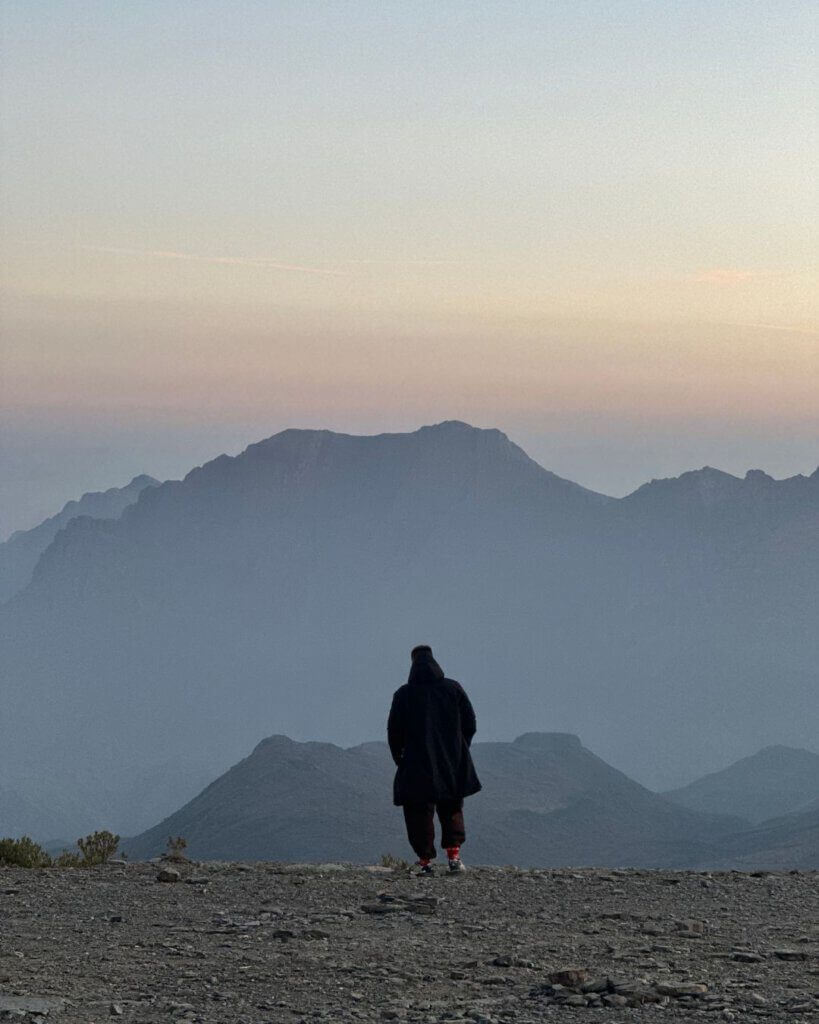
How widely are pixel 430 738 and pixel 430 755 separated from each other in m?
0.18

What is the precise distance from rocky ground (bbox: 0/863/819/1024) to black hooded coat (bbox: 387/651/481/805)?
2.83 ft

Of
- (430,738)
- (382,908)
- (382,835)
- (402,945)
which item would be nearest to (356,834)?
(382,835)

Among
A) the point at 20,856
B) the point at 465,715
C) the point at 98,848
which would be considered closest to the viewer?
the point at 465,715

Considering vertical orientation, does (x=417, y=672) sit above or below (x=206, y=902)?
above

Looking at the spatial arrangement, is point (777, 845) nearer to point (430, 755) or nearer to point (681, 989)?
point (430, 755)

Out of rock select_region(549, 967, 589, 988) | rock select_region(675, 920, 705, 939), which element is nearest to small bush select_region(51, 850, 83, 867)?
rock select_region(675, 920, 705, 939)

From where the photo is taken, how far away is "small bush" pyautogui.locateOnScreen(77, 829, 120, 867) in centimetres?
Result: 1556

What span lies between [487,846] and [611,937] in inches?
6755

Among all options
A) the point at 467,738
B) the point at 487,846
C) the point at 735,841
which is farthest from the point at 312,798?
the point at 467,738

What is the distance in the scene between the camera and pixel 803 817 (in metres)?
174

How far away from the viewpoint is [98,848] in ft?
Result: 52.4

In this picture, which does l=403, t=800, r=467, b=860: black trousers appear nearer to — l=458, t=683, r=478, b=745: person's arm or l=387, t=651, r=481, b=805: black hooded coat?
l=387, t=651, r=481, b=805: black hooded coat

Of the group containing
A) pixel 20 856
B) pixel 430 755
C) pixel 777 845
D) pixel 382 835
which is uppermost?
pixel 382 835

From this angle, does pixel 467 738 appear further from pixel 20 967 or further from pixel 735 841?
pixel 735 841
